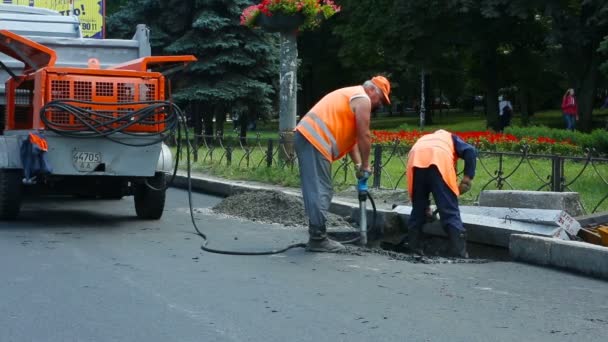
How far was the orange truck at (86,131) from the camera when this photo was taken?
9797mm

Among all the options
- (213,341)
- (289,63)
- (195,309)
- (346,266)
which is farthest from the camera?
(289,63)

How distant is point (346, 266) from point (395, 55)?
30.9 m

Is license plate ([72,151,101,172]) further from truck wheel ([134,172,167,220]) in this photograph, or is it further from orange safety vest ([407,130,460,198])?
orange safety vest ([407,130,460,198])

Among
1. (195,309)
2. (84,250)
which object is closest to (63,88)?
(84,250)

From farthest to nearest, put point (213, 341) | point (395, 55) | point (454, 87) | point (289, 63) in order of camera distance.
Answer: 1. point (454, 87)
2. point (395, 55)
3. point (289, 63)
4. point (213, 341)

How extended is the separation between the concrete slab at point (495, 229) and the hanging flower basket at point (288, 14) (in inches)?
247

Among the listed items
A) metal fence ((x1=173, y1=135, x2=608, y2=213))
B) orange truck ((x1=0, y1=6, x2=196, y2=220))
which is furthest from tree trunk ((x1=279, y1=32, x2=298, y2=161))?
orange truck ((x1=0, y1=6, x2=196, y2=220))

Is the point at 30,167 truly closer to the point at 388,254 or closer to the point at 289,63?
the point at 388,254

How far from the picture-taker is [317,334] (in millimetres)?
5418

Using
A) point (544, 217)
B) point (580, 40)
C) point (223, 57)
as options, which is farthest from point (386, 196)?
point (580, 40)

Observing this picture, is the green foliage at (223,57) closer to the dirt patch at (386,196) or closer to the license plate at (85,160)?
the dirt patch at (386,196)

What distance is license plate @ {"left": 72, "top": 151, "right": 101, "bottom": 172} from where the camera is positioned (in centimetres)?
989

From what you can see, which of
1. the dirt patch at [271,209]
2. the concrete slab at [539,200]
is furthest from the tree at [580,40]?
the concrete slab at [539,200]

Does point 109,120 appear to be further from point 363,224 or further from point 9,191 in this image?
point 363,224
